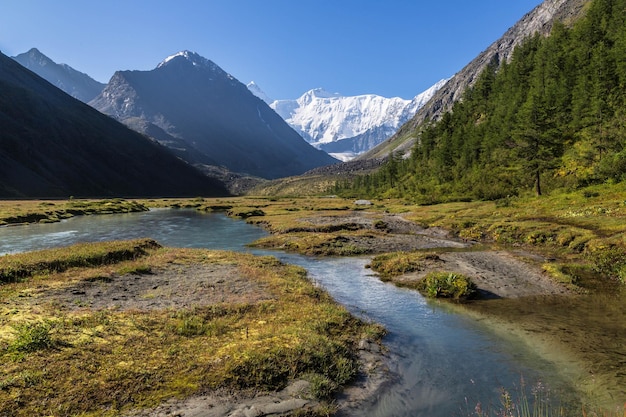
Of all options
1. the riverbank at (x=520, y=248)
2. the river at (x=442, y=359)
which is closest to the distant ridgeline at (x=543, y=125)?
the riverbank at (x=520, y=248)

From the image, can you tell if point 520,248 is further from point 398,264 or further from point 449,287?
point 449,287

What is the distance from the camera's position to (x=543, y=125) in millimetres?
78312

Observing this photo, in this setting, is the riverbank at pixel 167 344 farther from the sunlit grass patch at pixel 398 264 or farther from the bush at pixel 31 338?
the sunlit grass patch at pixel 398 264

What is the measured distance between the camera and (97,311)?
1919 cm

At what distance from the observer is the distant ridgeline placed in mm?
71688

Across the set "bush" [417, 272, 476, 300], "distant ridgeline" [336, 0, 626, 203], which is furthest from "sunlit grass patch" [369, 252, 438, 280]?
"distant ridgeline" [336, 0, 626, 203]

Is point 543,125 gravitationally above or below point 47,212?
above

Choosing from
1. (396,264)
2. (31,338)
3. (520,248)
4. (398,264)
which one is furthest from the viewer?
(520,248)

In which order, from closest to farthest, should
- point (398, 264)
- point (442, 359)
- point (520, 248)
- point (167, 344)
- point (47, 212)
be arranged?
1. point (167, 344)
2. point (442, 359)
3. point (398, 264)
4. point (520, 248)
5. point (47, 212)

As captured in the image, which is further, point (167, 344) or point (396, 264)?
point (396, 264)

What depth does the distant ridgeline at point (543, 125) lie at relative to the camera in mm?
71688

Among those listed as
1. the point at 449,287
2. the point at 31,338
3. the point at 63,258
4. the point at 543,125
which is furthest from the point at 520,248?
the point at 543,125

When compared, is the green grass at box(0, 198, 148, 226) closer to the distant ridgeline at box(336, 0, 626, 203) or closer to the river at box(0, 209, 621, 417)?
the river at box(0, 209, 621, 417)

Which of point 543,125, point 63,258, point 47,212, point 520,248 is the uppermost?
point 543,125
